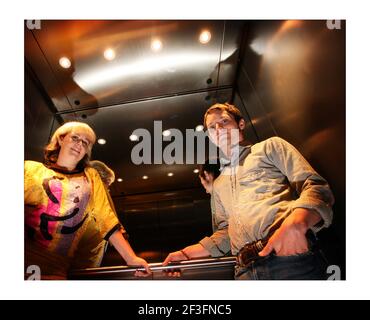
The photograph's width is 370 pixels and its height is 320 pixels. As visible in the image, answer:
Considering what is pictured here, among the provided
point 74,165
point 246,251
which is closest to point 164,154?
point 74,165

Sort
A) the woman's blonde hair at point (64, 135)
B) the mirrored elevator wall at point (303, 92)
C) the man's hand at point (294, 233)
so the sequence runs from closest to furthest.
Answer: the man's hand at point (294, 233), the mirrored elevator wall at point (303, 92), the woman's blonde hair at point (64, 135)

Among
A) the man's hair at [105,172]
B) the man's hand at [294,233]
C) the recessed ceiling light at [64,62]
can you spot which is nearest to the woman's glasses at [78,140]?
the man's hair at [105,172]

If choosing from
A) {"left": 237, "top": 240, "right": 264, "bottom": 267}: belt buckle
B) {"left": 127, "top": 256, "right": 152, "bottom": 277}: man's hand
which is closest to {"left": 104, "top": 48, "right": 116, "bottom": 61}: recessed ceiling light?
{"left": 127, "top": 256, "right": 152, "bottom": 277}: man's hand

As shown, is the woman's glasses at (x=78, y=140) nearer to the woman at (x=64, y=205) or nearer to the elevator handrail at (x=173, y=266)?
the woman at (x=64, y=205)

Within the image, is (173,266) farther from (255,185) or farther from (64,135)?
(64,135)

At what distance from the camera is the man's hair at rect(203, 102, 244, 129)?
199 centimetres

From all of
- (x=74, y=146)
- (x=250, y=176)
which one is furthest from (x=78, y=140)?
(x=250, y=176)

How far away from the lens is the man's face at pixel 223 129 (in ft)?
6.46

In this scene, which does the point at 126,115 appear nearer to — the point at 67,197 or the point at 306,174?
the point at 67,197

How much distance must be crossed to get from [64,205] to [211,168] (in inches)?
33.5

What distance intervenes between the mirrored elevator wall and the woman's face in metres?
0.94

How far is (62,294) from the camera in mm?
1742

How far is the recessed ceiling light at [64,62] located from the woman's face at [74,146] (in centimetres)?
42
